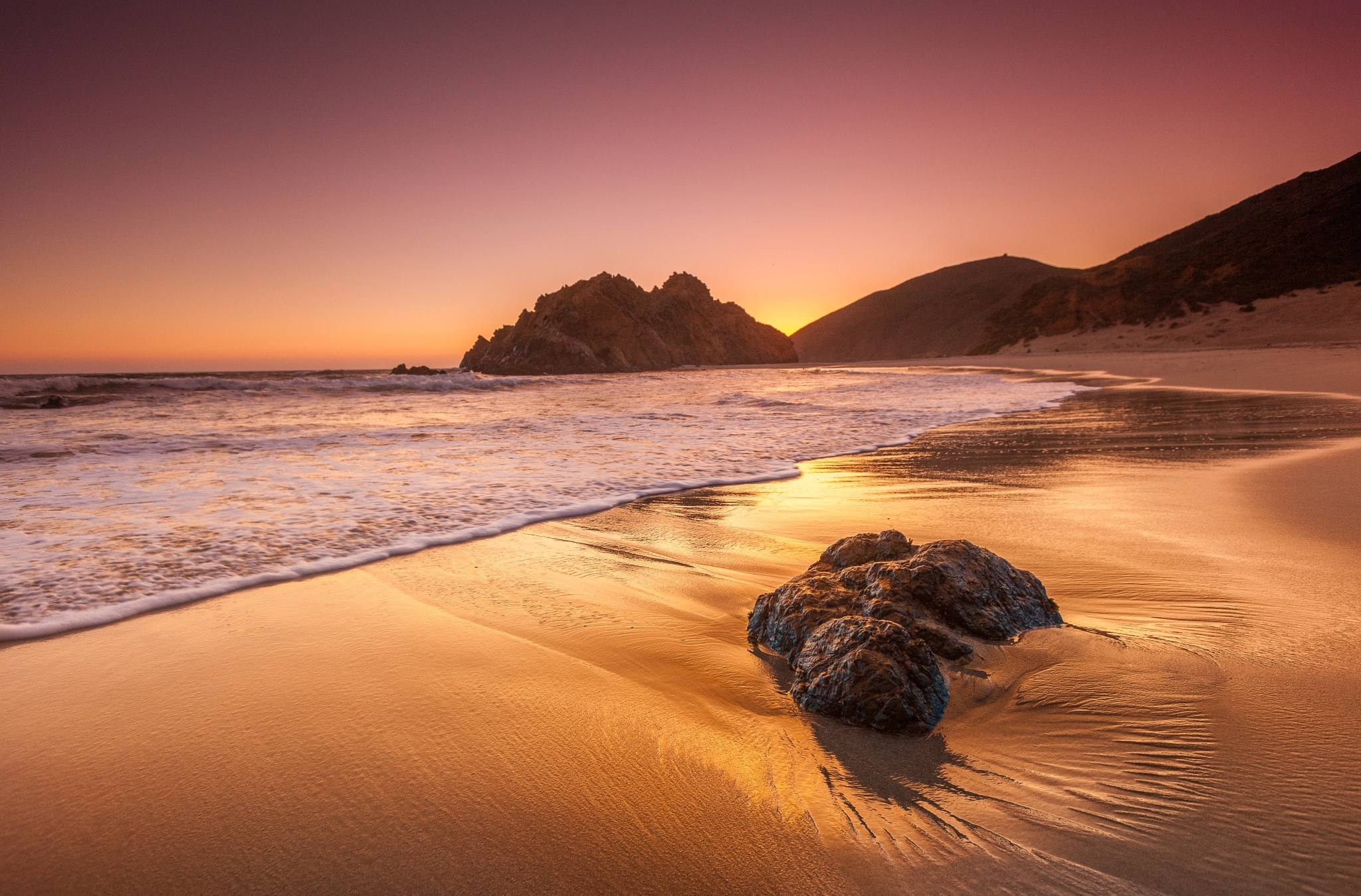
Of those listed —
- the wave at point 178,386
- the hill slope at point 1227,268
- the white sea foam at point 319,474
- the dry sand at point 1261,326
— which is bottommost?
the white sea foam at point 319,474

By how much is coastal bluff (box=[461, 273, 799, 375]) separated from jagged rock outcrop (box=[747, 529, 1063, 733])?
248ft

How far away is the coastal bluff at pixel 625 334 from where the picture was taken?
8588 centimetres

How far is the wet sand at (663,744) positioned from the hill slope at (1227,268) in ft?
181

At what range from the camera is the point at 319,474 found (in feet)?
22.6

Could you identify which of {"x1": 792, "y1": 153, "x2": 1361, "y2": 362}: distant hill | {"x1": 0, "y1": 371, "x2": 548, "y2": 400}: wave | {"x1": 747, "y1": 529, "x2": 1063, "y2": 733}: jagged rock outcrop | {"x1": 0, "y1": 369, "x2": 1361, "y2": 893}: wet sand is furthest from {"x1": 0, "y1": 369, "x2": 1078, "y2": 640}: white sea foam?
{"x1": 792, "y1": 153, "x2": 1361, "y2": 362}: distant hill

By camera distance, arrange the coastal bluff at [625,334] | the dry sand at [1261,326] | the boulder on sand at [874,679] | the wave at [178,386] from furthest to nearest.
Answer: the coastal bluff at [625,334]
the dry sand at [1261,326]
the wave at [178,386]
the boulder on sand at [874,679]

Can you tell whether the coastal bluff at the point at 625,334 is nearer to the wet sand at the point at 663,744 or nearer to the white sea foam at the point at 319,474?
the white sea foam at the point at 319,474

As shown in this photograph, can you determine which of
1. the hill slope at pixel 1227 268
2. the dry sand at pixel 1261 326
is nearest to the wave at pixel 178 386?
the dry sand at pixel 1261 326

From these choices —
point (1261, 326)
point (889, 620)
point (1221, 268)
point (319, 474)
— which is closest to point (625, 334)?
point (1221, 268)

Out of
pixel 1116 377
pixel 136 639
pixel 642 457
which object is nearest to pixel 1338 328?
pixel 1116 377

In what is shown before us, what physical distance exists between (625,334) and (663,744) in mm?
97434

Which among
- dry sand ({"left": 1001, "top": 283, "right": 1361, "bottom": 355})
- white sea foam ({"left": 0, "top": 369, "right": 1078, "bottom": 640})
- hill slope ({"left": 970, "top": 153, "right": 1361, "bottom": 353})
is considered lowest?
white sea foam ({"left": 0, "top": 369, "right": 1078, "bottom": 640})

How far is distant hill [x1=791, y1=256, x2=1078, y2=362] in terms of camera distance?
136 metres

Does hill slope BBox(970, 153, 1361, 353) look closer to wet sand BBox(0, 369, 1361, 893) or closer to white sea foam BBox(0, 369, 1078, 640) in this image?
white sea foam BBox(0, 369, 1078, 640)
